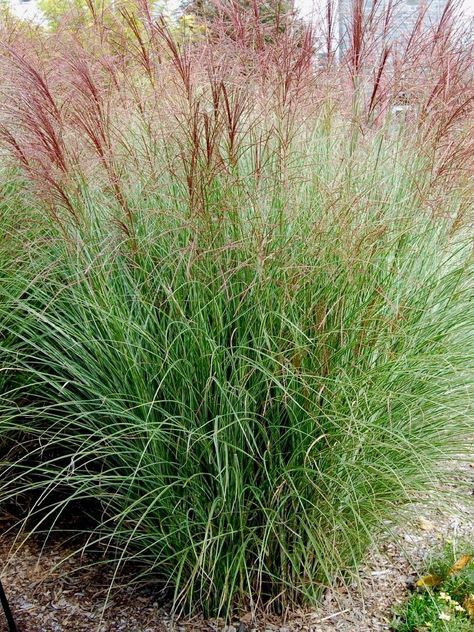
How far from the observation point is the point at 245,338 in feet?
7.00

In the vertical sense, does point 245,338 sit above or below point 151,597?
above

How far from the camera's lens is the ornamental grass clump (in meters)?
2.09

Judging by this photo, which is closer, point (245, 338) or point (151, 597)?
point (245, 338)

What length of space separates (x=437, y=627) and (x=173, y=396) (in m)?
1.08

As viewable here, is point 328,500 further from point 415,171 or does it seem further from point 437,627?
point 415,171

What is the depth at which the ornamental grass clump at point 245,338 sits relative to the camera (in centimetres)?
209

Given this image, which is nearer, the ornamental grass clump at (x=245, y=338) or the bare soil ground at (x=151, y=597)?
the ornamental grass clump at (x=245, y=338)

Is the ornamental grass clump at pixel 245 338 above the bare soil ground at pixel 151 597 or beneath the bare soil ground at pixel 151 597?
above

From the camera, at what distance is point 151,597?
2340 mm

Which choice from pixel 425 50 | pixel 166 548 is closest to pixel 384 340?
pixel 166 548

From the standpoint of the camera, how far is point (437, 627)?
217 centimetres

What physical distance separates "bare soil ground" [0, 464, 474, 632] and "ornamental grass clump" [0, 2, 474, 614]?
0.25 ft

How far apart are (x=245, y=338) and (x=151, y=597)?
945 millimetres

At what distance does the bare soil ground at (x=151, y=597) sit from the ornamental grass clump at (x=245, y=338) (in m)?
0.08
